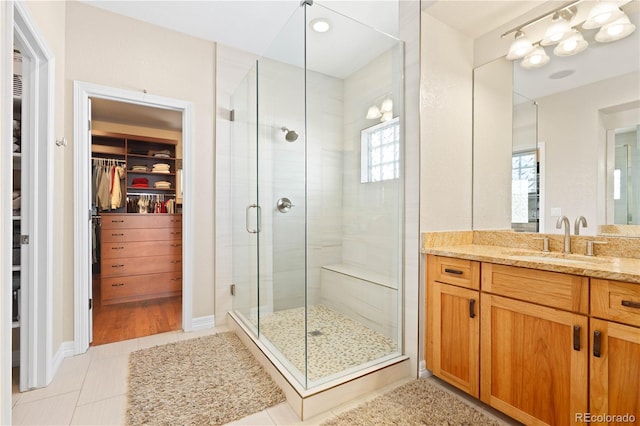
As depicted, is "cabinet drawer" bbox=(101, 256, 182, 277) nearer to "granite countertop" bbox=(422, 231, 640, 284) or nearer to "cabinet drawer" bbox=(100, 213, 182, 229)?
"cabinet drawer" bbox=(100, 213, 182, 229)

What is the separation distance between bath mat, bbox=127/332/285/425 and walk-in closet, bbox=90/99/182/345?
0.65m

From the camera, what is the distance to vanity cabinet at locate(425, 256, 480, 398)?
5.30 ft

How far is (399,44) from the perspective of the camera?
79.3 inches

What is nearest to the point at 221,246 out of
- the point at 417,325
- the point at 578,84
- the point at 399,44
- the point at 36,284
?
the point at 36,284

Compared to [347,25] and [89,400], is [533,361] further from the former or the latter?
[89,400]

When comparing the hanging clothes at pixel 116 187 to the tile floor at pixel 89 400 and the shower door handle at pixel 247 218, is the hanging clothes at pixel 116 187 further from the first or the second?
the shower door handle at pixel 247 218

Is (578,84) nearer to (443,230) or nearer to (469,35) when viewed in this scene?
(469,35)

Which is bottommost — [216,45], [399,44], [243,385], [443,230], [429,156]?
[243,385]

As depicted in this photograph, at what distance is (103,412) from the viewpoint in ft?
5.23

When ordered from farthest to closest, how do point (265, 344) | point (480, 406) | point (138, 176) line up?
1. point (138, 176)
2. point (265, 344)
3. point (480, 406)

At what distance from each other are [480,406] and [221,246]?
7.65ft

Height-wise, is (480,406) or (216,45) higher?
(216,45)

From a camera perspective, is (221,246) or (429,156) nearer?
(429,156)

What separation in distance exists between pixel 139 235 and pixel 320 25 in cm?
331
